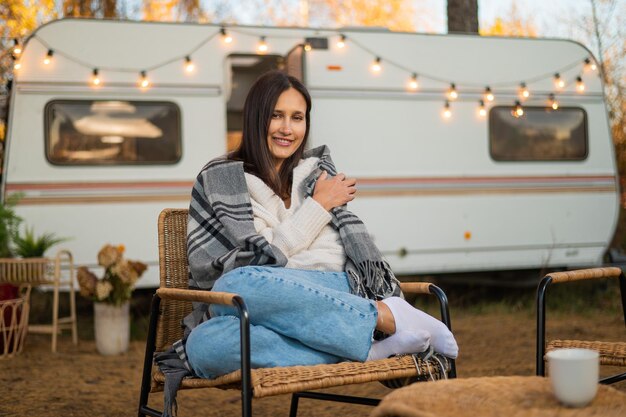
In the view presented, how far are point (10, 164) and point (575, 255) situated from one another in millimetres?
4625

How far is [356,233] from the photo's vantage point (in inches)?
103

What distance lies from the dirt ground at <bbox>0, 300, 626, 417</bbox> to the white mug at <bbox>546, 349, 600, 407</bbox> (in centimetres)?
235

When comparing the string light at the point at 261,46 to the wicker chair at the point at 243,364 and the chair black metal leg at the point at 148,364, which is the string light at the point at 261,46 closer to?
the wicker chair at the point at 243,364

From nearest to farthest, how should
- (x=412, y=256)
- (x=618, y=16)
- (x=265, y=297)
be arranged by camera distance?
(x=265, y=297)
(x=412, y=256)
(x=618, y=16)

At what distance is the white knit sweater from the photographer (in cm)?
254

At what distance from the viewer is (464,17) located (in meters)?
8.14

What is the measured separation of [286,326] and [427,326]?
1.30 feet

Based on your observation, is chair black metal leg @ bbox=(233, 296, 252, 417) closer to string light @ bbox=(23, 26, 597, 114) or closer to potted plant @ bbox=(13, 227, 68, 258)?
potted plant @ bbox=(13, 227, 68, 258)

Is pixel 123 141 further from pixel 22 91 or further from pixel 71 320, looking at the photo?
pixel 71 320

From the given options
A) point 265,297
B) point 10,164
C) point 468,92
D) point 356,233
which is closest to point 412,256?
point 468,92

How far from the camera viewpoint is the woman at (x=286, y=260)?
223cm

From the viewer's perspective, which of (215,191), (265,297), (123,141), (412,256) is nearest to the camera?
(265,297)

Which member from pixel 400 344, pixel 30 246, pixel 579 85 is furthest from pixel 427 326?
pixel 579 85

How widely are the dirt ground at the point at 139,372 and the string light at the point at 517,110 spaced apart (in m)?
1.64
